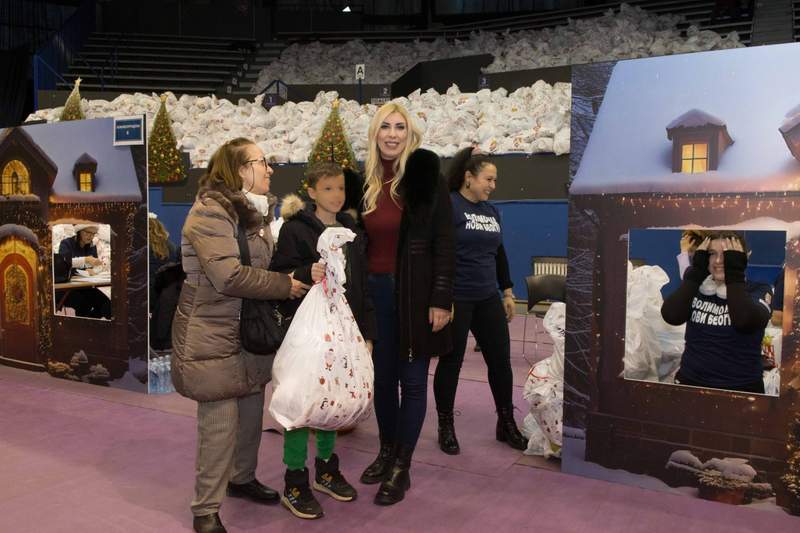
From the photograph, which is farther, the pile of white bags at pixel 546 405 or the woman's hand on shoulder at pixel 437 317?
the pile of white bags at pixel 546 405

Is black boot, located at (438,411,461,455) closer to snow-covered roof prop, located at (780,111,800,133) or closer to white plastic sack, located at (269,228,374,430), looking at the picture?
white plastic sack, located at (269,228,374,430)

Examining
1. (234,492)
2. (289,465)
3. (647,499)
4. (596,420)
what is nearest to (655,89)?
(596,420)

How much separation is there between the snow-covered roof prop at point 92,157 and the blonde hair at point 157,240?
0.27 metres

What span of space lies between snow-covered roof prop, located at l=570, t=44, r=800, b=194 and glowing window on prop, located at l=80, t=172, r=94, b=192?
10.2 ft

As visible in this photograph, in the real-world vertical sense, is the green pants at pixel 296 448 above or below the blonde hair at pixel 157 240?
below

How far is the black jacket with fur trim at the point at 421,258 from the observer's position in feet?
8.18

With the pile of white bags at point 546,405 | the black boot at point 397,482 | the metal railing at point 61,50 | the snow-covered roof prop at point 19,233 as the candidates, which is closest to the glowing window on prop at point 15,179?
the snow-covered roof prop at point 19,233

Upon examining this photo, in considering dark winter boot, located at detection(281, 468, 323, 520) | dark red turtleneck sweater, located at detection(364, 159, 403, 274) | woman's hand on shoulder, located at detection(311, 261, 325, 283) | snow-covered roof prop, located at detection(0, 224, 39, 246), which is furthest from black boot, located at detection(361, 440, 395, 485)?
snow-covered roof prop, located at detection(0, 224, 39, 246)

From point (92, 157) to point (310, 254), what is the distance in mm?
2681

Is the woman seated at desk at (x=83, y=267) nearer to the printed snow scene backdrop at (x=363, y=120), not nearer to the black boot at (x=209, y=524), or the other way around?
the black boot at (x=209, y=524)

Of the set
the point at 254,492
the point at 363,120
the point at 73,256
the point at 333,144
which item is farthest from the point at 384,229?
the point at 363,120

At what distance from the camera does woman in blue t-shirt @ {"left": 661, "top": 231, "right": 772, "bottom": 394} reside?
263 cm

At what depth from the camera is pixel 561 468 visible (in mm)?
2967

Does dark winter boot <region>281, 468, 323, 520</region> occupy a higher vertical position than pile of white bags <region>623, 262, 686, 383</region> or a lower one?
lower
